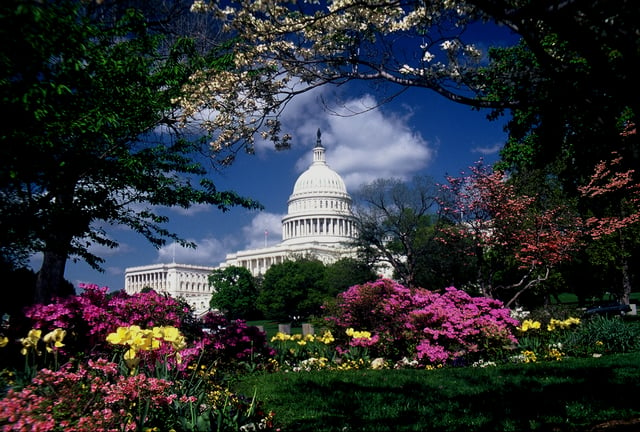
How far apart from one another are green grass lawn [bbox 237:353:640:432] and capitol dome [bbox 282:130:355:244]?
9845cm

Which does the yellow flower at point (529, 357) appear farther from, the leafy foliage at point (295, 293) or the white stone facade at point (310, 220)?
the white stone facade at point (310, 220)

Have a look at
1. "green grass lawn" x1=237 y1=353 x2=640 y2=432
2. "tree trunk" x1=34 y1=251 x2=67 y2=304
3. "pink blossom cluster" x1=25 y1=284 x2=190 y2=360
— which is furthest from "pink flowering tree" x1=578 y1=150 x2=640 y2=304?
"tree trunk" x1=34 y1=251 x2=67 y2=304

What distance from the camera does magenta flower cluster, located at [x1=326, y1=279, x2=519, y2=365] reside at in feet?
38.1

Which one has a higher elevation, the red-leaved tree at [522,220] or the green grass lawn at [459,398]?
the red-leaved tree at [522,220]

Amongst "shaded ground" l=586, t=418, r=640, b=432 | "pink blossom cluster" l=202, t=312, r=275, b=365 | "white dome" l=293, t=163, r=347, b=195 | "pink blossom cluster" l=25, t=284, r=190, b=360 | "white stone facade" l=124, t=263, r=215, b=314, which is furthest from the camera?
"white stone facade" l=124, t=263, r=215, b=314

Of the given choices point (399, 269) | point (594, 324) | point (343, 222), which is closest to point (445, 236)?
point (399, 269)

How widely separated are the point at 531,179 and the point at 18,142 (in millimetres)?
23719

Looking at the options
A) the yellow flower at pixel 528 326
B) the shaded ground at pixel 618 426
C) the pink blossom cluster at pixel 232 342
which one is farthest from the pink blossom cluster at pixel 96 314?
the yellow flower at pixel 528 326

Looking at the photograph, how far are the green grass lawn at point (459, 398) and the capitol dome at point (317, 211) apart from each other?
9845cm

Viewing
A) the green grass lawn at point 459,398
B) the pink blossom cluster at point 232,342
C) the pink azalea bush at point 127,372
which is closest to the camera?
the pink azalea bush at point 127,372

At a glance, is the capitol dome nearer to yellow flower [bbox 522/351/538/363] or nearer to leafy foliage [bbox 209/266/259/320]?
leafy foliage [bbox 209/266/259/320]

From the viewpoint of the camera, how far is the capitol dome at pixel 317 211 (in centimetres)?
11112

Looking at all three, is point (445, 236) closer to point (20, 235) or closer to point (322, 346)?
point (322, 346)

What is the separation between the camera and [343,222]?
4422 inches
